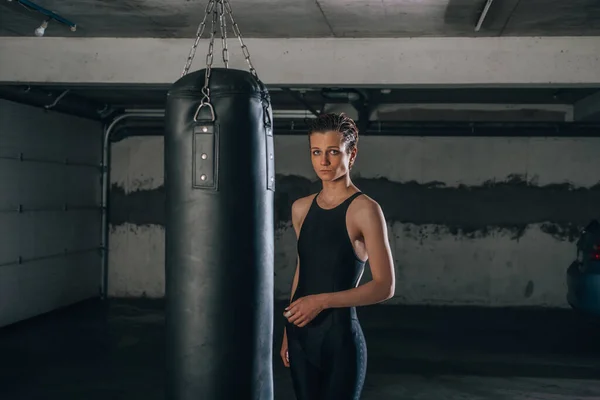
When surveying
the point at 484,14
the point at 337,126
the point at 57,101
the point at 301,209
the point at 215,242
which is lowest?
the point at 215,242

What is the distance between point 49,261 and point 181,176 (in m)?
6.29

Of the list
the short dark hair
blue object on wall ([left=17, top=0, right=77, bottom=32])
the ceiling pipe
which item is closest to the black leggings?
the short dark hair

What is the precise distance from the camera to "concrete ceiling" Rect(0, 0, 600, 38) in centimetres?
518

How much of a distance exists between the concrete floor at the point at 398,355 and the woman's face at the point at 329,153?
2.70m

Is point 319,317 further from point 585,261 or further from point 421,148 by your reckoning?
point 421,148

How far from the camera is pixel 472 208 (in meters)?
9.59

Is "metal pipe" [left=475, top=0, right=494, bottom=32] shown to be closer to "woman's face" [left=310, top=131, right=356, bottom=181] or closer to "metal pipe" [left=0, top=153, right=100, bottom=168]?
"woman's face" [left=310, top=131, right=356, bottom=181]

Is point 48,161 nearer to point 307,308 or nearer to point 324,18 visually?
point 324,18

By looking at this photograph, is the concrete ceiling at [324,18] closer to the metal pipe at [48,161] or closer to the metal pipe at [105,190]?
the metal pipe at [48,161]

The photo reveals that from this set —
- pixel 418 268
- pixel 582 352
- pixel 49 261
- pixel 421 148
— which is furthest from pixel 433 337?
pixel 49 261

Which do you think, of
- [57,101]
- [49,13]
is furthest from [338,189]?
[57,101]

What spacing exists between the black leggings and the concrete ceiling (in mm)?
2921

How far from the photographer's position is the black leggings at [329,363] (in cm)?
286

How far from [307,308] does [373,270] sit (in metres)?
0.29
